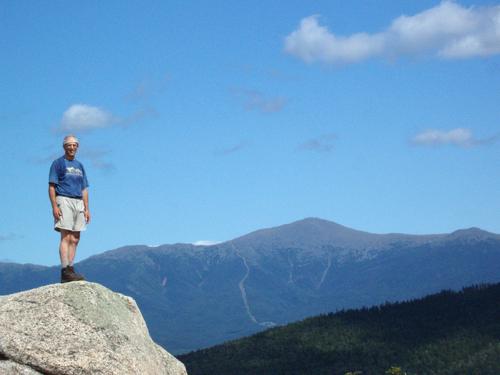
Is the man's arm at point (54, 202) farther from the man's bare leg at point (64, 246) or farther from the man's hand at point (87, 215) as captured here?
the man's hand at point (87, 215)

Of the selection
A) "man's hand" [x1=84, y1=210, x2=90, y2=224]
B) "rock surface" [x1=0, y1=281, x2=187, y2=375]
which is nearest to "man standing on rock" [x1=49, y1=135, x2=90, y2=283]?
"man's hand" [x1=84, y1=210, x2=90, y2=224]

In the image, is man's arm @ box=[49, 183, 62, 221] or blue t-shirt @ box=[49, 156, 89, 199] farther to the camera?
blue t-shirt @ box=[49, 156, 89, 199]

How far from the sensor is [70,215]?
25078 millimetres

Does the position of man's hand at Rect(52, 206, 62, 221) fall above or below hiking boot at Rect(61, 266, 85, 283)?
above

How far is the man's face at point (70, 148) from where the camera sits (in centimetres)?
2488

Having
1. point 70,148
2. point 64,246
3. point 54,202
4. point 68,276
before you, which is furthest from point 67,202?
point 68,276

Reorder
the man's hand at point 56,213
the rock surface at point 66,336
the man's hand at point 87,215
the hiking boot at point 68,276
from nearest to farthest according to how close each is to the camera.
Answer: the rock surface at point 66,336
the hiking boot at point 68,276
the man's hand at point 56,213
the man's hand at point 87,215

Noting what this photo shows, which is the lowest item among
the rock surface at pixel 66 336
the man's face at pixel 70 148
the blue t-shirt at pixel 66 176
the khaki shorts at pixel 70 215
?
the rock surface at pixel 66 336

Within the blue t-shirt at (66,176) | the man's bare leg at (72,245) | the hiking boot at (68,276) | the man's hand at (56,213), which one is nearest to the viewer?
the hiking boot at (68,276)

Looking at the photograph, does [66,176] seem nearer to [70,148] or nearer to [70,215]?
[70,148]

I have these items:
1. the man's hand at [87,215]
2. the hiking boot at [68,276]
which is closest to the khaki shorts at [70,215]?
the man's hand at [87,215]

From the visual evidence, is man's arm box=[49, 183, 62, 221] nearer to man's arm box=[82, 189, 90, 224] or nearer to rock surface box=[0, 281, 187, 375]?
man's arm box=[82, 189, 90, 224]

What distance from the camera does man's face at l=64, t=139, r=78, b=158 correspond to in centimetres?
2488

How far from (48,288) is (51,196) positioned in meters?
3.48
